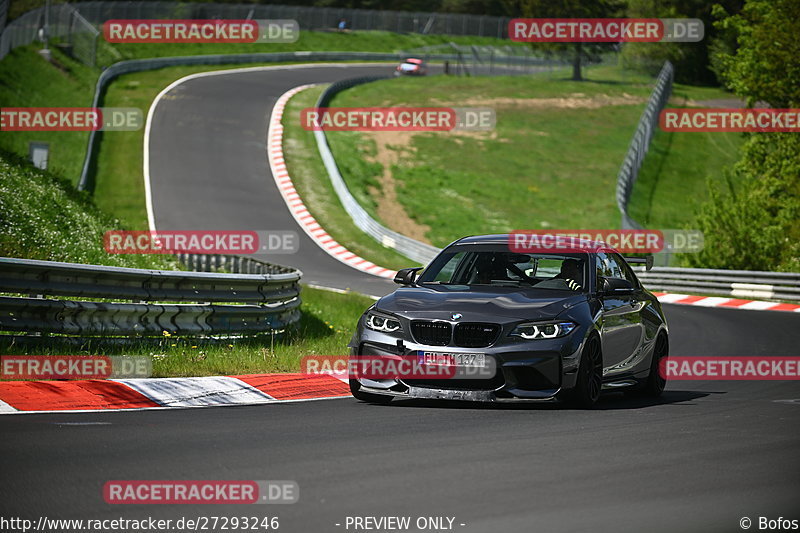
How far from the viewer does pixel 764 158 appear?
4747 cm

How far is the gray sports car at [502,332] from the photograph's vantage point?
10.0m

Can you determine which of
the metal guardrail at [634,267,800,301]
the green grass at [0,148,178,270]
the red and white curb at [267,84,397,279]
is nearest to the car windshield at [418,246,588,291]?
the green grass at [0,148,178,270]

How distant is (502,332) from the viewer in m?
10.1

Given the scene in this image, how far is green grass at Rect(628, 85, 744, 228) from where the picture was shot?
50.8m

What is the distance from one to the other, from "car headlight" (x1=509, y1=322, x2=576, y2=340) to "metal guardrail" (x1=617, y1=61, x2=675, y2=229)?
27.1 m

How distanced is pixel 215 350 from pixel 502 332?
4.09 metres

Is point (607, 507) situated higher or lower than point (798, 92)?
lower

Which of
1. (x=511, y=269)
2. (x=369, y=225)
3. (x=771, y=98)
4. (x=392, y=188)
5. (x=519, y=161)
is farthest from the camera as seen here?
(x=519, y=161)

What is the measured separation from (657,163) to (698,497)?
178 ft

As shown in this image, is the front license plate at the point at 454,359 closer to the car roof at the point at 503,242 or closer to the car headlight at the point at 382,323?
the car headlight at the point at 382,323

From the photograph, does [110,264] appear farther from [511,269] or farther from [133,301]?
[511,269]

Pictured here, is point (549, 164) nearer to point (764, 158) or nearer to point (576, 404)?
point (764, 158)

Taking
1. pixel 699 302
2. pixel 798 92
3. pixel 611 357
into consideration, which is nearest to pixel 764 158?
pixel 798 92

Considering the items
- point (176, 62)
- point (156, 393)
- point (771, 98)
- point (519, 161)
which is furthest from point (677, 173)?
point (156, 393)
